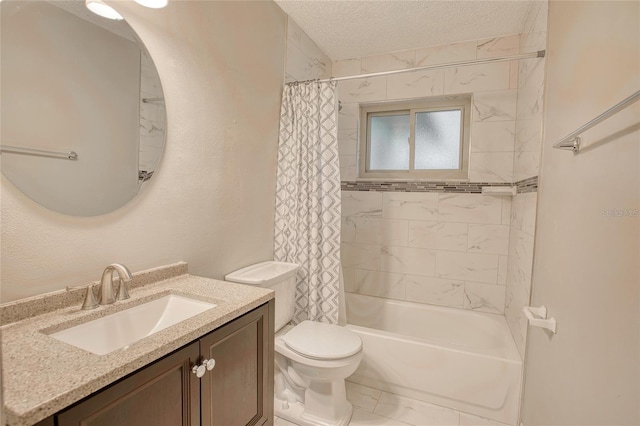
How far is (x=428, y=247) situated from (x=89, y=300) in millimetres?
2449

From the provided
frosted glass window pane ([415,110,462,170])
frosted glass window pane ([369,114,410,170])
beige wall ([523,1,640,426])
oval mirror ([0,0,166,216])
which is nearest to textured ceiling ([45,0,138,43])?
oval mirror ([0,0,166,216])

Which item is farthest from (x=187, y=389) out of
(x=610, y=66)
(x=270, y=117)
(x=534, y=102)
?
(x=534, y=102)

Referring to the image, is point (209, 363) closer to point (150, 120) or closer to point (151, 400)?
point (151, 400)

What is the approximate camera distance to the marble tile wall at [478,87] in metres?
2.44

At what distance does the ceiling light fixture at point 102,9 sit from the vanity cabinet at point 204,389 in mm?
1193

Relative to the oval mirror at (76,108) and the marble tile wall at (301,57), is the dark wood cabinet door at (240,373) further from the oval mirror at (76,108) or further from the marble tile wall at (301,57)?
the marble tile wall at (301,57)

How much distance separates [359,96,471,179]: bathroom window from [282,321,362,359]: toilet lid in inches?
64.7

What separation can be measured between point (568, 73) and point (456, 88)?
148 centimetres

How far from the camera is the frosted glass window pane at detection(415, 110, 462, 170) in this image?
9.00 feet

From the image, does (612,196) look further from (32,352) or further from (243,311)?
(32,352)

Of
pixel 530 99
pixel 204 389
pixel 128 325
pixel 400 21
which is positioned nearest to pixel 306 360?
pixel 204 389

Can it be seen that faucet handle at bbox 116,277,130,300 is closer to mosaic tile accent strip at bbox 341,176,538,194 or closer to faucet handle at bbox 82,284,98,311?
faucet handle at bbox 82,284,98,311

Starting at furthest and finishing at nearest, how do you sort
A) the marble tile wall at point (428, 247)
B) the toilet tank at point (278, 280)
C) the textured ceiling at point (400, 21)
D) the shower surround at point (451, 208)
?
1. the marble tile wall at point (428, 247)
2. the shower surround at point (451, 208)
3. the textured ceiling at point (400, 21)
4. the toilet tank at point (278, 280)

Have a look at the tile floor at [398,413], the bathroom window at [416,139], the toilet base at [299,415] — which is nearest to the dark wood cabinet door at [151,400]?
the toilet base at [299,415]
